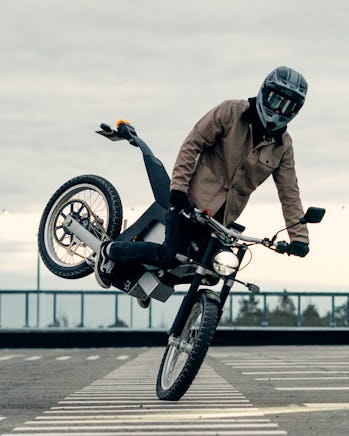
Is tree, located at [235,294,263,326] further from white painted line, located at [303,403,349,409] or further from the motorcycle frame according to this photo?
white painted line, located at [303,403,349,409]

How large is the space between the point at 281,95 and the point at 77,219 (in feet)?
11.8

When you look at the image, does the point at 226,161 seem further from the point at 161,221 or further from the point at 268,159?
the point at 161,221

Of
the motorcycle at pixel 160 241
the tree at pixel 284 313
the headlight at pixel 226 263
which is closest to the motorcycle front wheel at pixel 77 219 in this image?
the motorcycle at pixel 160 241

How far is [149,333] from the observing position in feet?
134

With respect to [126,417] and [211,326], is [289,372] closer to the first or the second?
[211,326]

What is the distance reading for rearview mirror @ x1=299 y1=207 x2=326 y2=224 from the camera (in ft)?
27.3

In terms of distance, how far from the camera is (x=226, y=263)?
8.30 metres

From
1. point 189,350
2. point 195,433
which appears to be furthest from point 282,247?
point 195,433

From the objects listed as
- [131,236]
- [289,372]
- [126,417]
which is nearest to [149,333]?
[289,372]

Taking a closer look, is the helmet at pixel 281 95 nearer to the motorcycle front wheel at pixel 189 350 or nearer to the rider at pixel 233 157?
the rider at pixel 233 157

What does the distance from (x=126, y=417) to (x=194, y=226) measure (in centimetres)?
224

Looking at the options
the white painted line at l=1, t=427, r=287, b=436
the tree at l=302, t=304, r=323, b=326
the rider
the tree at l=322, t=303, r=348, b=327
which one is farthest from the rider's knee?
the tree at l=302, t=304, r=323, b=326

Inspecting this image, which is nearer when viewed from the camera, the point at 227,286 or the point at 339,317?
the point at 227,286

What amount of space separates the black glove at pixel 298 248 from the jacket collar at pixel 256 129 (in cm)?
84
